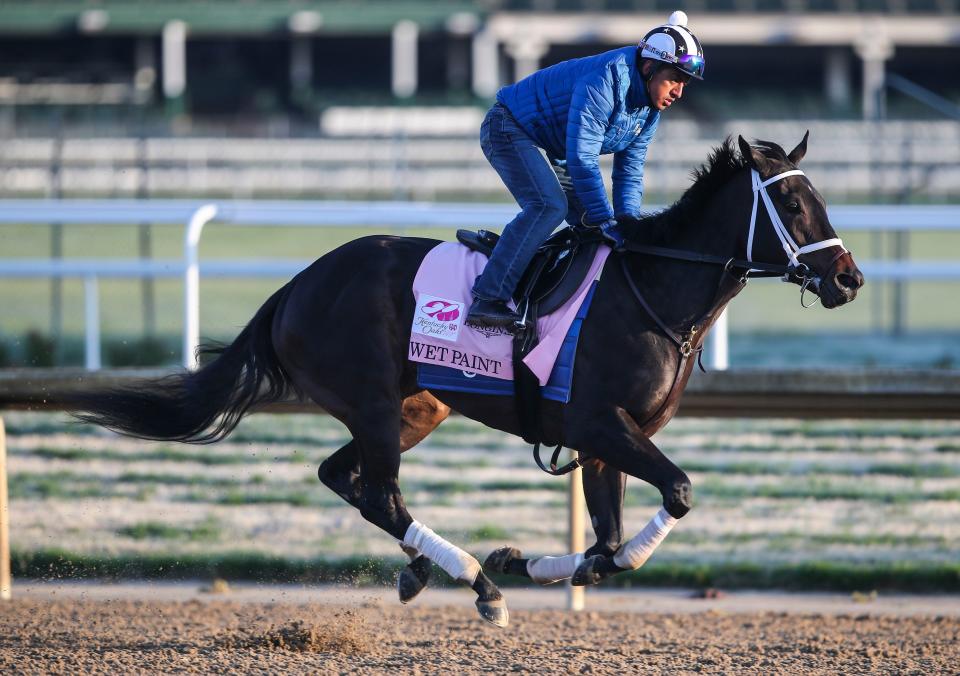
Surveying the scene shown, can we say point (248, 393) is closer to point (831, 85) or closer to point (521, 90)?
point (521, 90)

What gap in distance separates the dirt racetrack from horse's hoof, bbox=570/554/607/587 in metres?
0.30

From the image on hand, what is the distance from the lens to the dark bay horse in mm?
4195

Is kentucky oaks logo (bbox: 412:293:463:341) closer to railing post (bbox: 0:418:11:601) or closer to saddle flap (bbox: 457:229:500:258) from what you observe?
saddle flap (bbox: 457:229:500:258)

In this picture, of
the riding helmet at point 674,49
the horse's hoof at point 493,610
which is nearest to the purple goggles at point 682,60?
the riding helmet at point 674,49

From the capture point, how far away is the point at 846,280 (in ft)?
13.3

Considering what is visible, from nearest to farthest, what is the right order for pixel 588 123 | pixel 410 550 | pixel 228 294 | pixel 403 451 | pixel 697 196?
pixel 588 123
pixel 697 196
pixel 410 550
pixel 403 451
pixel 228 294

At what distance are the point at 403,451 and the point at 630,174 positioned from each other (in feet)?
4.36

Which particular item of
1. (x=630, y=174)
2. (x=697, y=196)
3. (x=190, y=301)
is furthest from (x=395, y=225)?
(x=697, y=196)

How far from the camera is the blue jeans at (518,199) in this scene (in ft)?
14.4

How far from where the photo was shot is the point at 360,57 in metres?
30.3

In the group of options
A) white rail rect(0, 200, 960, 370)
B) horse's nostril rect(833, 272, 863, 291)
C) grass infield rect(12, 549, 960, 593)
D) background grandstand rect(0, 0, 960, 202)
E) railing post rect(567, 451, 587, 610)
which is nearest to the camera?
horse's nostril rect(833, 272, 863, 291)

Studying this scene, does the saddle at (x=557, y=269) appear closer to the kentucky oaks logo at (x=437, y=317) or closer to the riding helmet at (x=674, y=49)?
the kentucky oaks logo at (x=437, y=317)

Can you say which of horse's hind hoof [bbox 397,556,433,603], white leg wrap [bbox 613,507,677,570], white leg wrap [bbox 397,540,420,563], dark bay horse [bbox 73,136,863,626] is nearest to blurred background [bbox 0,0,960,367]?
dark bay horse [bbox 73,136,863,626]

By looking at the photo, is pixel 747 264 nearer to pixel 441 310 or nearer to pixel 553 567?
pixel 441 310
